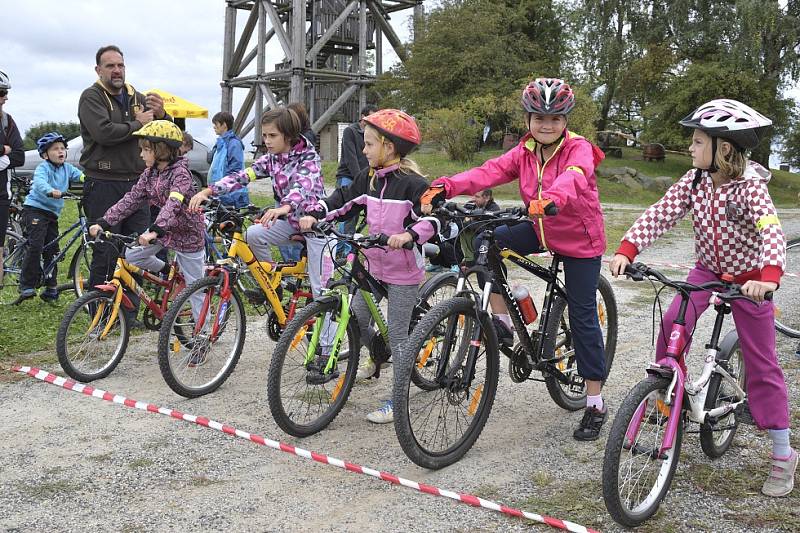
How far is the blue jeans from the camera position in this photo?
4.70m

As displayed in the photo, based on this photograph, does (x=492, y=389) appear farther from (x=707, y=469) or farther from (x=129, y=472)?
(x=129, y=472)

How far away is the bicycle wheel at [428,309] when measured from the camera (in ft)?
14.4

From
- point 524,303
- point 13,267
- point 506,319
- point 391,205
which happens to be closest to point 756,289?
point 524,303

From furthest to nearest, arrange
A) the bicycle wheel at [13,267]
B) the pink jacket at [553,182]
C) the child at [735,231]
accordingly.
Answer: the bicycle wheel at [13,267]
the pink jacket at [553,182]
the child at [735,231]

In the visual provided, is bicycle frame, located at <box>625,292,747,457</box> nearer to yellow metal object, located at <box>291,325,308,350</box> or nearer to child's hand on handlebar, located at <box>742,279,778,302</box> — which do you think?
child's hand on handlebar, located at <box>742,279,778,302</box>

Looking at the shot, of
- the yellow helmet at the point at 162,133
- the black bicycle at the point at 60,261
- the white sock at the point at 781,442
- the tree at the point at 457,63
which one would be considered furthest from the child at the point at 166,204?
the tree at the point at 457,63

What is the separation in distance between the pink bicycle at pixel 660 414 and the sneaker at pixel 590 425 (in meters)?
0.82

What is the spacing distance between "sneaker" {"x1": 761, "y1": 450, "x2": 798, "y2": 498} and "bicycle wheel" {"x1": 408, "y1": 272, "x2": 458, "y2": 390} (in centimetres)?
174

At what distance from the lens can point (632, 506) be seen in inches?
146

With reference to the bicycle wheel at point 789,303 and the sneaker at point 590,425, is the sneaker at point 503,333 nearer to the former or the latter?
the sneaker at point 590,425

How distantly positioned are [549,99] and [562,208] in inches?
23.5

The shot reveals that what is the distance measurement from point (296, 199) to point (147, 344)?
7.09ft

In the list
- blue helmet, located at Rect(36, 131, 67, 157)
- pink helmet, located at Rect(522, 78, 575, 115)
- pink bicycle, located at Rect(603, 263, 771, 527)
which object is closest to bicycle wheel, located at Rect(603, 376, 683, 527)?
pink bicycle, located at Rect(603, 263, 771, 527)

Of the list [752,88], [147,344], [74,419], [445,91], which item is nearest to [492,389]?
[74,419]
